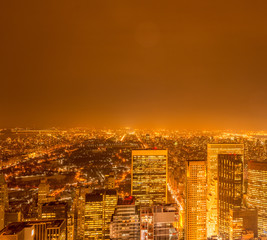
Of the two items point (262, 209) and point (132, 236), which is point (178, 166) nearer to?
point (262, 209)

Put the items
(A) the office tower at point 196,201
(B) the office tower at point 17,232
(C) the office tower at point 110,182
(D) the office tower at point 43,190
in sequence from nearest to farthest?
(B) the office tower at point 17,232, (A) the office tower at point 196,201, (D) the office tower at point 43,190, (C) the office tower at point 110,182

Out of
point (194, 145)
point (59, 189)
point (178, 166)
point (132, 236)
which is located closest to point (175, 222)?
point (132, 236)

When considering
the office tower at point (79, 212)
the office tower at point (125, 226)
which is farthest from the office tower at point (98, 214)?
the office tower at point (125, 226)

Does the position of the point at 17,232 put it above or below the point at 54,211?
above

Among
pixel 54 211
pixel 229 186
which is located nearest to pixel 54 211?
pixel 54 211

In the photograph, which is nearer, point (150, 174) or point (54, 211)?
point (54, 211)

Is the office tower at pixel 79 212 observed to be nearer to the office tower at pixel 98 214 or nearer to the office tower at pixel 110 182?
the office tower at pixel 98 214

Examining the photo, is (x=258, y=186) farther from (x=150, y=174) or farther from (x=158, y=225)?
(x=158, y=225)
